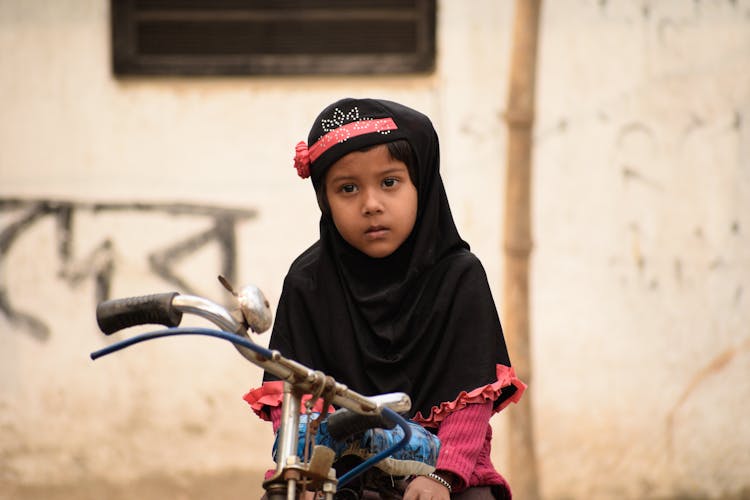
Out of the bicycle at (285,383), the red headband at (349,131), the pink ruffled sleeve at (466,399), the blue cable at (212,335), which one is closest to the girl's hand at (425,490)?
the pink ruffled sleeve at (466,399)

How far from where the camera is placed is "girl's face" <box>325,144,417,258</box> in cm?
295

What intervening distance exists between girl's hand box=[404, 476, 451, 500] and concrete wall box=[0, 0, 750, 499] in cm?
373

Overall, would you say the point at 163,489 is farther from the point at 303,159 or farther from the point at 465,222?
the point at 303,159

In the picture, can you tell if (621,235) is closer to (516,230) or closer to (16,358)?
(516,230)

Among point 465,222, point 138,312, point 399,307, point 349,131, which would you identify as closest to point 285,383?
point 138,312

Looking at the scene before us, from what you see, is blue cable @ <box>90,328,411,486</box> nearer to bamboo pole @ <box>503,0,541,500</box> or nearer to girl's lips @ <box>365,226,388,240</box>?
girl's lips @ <box>365,226,388,240</box>

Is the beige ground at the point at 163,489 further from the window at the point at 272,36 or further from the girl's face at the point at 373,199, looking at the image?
the girl's face at the point at 373,199

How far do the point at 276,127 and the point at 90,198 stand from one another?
3.41 feet

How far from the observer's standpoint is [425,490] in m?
2.79

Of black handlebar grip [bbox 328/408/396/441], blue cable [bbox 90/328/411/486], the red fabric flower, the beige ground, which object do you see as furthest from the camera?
the beige ground

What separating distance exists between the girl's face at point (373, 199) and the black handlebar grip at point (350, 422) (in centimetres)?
65

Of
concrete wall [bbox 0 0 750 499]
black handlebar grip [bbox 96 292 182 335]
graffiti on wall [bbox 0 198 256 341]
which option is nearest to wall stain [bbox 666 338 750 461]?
concrete wall [bbox 0 0 750 499]

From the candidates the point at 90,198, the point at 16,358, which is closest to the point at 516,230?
the point at 90,198

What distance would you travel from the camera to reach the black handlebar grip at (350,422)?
2.40 metres
